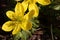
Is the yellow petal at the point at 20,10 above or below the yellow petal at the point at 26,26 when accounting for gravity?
above

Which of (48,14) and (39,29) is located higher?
(48,14)

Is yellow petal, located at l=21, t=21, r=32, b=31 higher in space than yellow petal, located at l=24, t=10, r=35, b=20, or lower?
lower

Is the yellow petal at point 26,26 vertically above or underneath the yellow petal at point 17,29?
above

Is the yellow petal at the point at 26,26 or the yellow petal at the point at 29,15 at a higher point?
the yellow petal at the point at 29,15

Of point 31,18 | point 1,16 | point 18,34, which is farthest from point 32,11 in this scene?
point 1,16

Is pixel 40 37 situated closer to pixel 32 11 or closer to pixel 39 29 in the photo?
pixel 39 29

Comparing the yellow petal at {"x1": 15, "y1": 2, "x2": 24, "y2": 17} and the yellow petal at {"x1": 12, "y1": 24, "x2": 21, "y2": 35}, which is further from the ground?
the yellow petal at {"x1": 15, "y1": 2, "x2": 24, "y2": 17}

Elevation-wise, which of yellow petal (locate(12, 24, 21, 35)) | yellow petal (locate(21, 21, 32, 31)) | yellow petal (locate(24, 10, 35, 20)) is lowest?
yellow petal (locate(12, 24, 21, 35))

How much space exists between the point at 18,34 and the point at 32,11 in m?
0.18

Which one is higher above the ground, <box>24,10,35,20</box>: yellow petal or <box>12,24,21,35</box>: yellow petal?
<box>24,10,35,20</box>: yellow petal

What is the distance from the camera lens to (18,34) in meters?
1.29

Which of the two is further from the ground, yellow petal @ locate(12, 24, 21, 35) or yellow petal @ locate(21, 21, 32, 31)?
yellow petal @ locate(21, 21, 32, 31)

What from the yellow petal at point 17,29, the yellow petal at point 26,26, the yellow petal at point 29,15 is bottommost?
the yellow petal at point 17,29

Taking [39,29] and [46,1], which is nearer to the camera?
[46,1]
